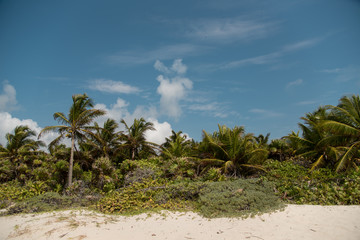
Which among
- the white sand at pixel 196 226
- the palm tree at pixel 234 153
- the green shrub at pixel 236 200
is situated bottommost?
the white sand at pixel 196 226

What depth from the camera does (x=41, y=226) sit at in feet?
22.5

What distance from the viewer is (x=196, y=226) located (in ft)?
23.0

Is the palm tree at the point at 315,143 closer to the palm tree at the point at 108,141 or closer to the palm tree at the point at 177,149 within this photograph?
the palm tree at the point at 177,149

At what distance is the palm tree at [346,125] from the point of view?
39.4ft

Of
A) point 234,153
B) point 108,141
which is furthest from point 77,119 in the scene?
point 234,153

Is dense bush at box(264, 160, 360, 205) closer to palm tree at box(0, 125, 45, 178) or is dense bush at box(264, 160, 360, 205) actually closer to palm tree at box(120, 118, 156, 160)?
palm tree at box(120, 118, 156, 160)

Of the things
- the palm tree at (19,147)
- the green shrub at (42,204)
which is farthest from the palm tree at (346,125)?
the palm tree at (19,147)

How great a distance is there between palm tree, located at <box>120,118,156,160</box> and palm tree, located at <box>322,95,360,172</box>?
47.5 ft

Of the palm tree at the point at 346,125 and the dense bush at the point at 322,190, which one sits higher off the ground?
the palm tree at the point at 346,125

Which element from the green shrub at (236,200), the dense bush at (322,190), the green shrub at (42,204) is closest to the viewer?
the green shrub at (236,200)

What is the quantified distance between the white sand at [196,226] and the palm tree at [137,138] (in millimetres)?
13876

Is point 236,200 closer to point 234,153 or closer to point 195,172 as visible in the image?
point 234,153

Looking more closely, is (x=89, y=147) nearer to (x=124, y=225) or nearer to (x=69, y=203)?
(x=69, y=203)

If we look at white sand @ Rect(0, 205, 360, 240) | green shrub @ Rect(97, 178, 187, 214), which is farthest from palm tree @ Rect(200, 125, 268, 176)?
white sand @ Rect(0, 205, 360, 240)
